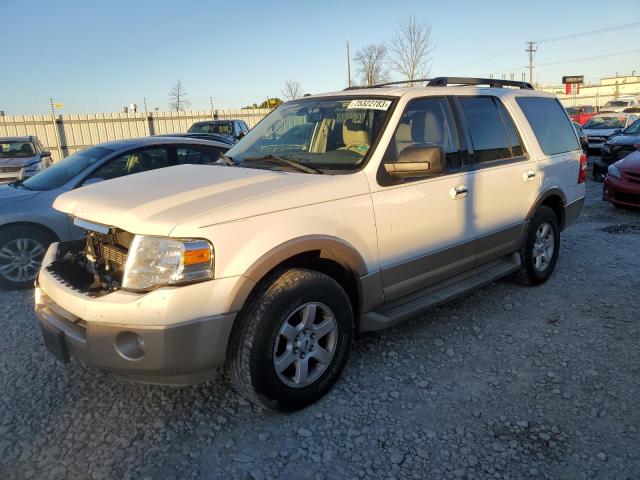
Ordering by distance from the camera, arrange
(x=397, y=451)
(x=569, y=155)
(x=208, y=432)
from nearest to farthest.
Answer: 1. (x=397, y=451)
2. (x=208, y=432)
3. (x=569, y=155)

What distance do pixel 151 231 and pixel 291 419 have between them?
136 centimetres

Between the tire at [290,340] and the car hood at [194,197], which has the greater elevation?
the car hood at [194,197]

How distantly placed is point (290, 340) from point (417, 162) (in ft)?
4.55

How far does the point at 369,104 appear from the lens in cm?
361

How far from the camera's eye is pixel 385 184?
328 cm

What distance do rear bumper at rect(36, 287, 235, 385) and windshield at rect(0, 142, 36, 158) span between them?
1050 centimetres

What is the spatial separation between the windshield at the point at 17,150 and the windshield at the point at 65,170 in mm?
6635

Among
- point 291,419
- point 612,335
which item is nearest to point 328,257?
point 291,419

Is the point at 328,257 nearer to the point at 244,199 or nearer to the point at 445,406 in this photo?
the point at 244,199

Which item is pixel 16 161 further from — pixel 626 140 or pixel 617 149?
pixel 626 140

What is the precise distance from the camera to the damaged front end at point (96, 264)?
2.79 meters

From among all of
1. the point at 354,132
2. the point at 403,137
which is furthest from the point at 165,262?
the point at 403,137

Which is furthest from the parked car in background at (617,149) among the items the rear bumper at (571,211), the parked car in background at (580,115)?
the parked car in background at (580,115)

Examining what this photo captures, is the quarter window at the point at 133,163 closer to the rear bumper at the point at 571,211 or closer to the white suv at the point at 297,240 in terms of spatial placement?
the white suv at the point at 297,240
